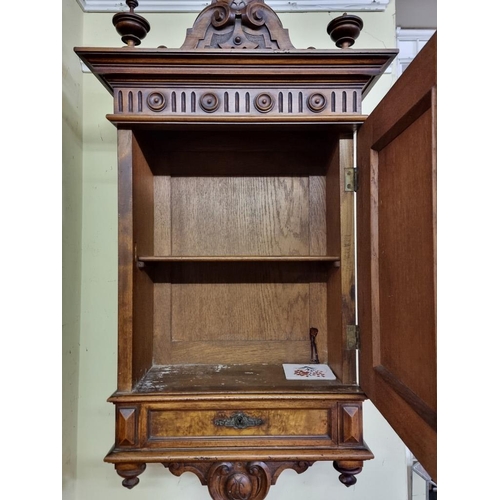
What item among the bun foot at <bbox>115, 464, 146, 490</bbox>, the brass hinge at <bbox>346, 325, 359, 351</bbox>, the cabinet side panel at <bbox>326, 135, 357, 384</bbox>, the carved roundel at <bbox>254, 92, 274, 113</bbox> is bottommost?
the bun foot at <bbox>115, 464, 146, 490</bbox>

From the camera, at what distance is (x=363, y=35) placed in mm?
1167

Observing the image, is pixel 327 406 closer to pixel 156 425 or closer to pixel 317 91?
pixel 156 425

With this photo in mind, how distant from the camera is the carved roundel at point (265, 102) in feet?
2.57

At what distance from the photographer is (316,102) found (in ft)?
2.59

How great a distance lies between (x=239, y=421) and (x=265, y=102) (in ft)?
2.29

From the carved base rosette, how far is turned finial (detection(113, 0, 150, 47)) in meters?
0.93

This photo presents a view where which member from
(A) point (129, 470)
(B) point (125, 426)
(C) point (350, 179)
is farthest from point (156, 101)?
(A) point (129, 470)

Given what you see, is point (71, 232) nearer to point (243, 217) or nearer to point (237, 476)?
point (243, 217)

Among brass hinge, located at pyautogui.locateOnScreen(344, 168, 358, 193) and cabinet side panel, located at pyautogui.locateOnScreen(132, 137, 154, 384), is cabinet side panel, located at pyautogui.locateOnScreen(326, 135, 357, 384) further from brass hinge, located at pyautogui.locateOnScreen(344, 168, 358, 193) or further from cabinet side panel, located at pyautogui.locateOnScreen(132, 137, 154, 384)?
cabinet side panel, located at pyautogui.locateOnScreen(132, 137, 154, 384)

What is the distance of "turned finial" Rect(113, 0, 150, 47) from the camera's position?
761 mm

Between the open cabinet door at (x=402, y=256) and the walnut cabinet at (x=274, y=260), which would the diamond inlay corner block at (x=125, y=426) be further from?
the open cabinet door at (x=402, y=256)

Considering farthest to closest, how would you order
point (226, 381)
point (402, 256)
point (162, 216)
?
1. point (162, 216)
2. point (226, 381)
3. point (402, 256)

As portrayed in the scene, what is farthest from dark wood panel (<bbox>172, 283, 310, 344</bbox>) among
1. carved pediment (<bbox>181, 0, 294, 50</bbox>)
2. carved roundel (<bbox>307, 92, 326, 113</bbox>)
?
carved pediment (<bbox>181, 0, 294, 50</bbox>)

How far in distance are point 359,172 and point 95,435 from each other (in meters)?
1.12
